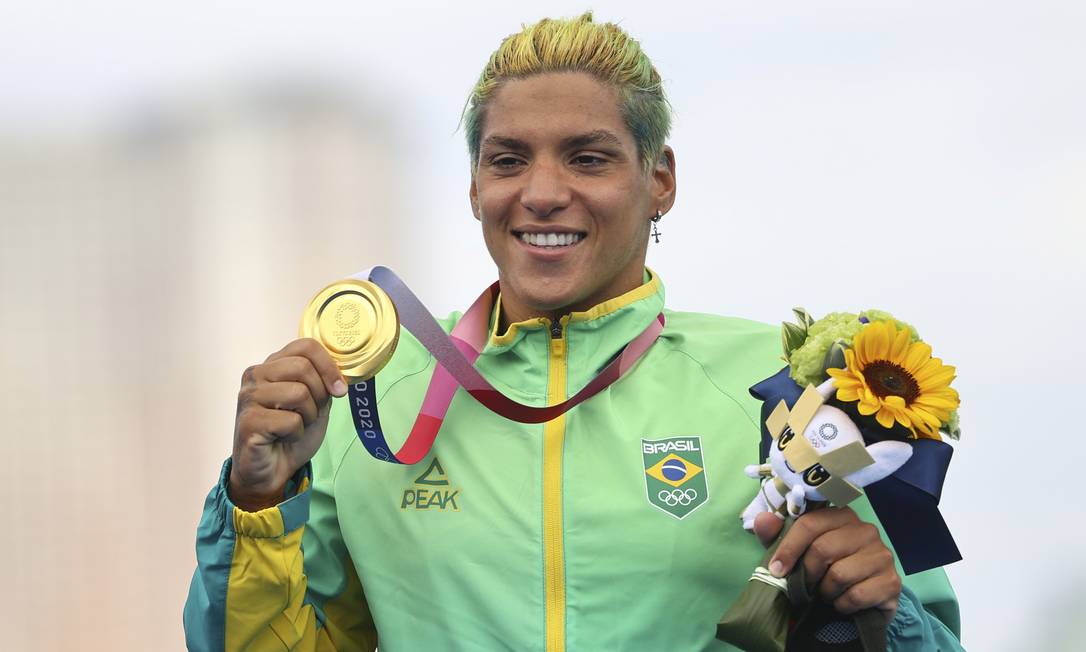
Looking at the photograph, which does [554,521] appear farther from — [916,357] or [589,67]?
[589,67]

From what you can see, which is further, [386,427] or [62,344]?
[62,344]

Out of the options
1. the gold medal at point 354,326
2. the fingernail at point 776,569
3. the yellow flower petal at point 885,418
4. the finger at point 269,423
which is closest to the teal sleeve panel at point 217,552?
the finger at point 269,423

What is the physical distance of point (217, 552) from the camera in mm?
3184

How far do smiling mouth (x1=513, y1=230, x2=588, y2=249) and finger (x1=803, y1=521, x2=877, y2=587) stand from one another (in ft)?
3.17

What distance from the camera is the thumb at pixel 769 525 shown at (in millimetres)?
2988

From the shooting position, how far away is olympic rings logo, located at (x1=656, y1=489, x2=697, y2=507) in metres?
3.32

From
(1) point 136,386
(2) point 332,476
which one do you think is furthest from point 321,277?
(2) point 332,476

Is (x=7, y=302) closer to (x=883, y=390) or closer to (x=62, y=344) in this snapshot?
(x=62, y=344)

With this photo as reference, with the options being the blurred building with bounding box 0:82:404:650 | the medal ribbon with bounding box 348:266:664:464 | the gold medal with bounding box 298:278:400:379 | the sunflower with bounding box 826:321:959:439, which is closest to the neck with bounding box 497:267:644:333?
the medal ribbon with bounding box 348:266:664:464

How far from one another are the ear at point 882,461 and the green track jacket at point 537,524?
1.08ft

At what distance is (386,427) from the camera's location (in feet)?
11.8

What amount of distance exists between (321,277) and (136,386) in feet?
29.4

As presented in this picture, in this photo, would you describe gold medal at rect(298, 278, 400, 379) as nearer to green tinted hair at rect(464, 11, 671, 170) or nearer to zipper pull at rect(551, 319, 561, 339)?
zipper pull at rect(551, 319, 561, 339)

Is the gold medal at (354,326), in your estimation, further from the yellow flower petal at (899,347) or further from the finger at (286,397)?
the yellow flower petal at (899,347)
